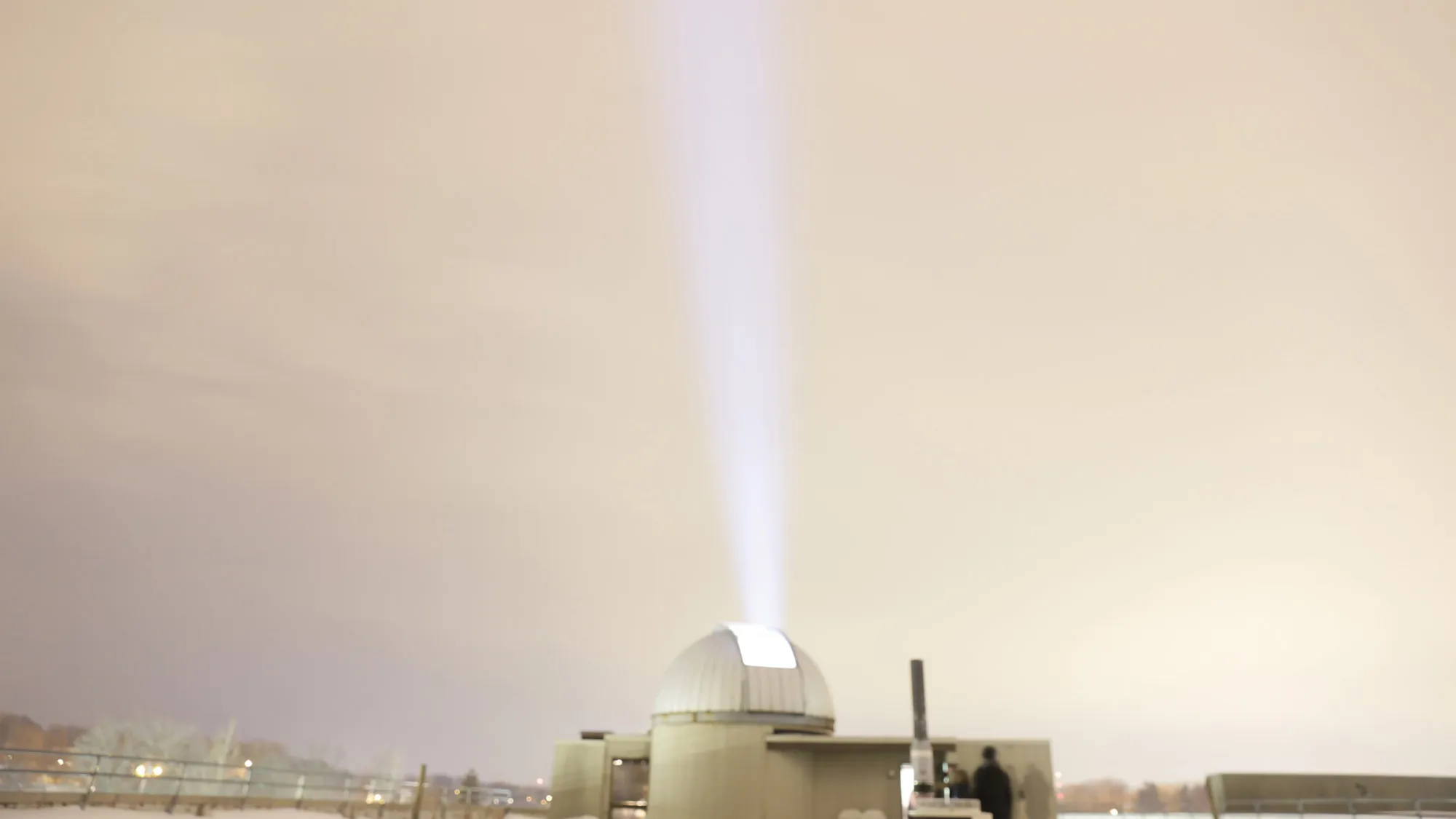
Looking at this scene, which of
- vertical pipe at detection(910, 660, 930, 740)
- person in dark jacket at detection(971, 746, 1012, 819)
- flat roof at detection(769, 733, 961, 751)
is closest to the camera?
vertical pipe at detection(910, 660, 930, 740)

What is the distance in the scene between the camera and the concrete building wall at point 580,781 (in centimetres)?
2975

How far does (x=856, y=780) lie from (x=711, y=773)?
4.26 meters

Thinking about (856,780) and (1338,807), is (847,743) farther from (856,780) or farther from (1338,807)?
(1338,807)

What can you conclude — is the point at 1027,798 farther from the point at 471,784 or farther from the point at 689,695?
the point at 471,784

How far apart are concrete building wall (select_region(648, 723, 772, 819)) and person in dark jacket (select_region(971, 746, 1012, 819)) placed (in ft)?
28.9

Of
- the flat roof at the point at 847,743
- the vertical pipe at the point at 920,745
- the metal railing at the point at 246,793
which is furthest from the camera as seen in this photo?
the flat roof at the point at 847,743

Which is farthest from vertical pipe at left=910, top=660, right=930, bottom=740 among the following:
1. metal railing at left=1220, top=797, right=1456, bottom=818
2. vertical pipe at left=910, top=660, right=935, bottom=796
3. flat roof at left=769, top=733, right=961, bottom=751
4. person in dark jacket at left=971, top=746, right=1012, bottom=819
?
metal railing at left=1220, top=797, right=1456, bottom=818

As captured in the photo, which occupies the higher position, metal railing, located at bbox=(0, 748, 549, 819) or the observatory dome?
the observatory dome

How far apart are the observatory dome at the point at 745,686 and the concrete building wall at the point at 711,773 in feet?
1.30

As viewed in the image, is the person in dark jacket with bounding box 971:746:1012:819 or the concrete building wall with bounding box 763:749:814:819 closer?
the person in dark jacket with bounding box 971:746:1012:819

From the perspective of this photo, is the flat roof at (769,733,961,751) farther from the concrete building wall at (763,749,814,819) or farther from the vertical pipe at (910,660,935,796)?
the vertical pipe at (910,660,935,796)

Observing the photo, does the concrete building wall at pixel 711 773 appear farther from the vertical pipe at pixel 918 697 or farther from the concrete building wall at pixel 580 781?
the vertical pipe at pixel 918 697

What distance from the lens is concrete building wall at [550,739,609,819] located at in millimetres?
29750

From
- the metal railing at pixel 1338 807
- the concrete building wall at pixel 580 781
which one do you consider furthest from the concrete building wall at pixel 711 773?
the metal railing at pixel 1338 807
